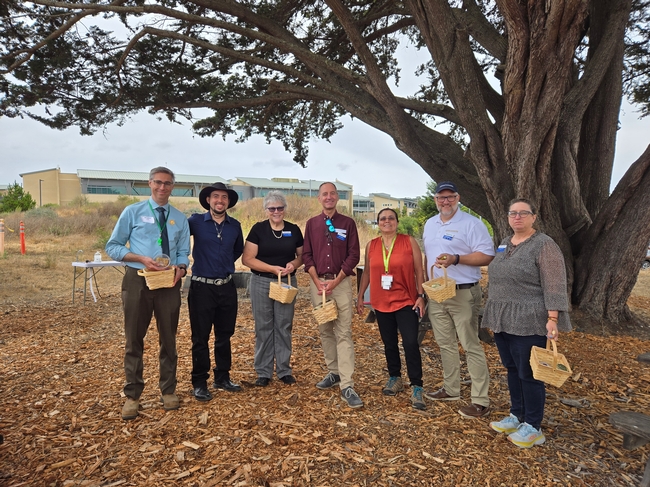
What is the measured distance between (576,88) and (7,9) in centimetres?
896

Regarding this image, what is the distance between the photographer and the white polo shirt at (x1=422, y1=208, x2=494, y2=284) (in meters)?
3.79

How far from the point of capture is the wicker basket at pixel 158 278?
354 centimetres

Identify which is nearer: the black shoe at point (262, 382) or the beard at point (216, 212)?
the beard at point (216, 212)

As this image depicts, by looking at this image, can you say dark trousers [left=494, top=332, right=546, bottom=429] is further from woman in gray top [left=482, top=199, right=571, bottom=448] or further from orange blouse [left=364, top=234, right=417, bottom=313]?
orange blouse [left=364, top=234, right=417, bottom=313]

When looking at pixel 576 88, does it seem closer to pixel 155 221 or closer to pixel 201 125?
pixel 155 221

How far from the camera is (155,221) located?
3.81 meters

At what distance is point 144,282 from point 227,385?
1.30m

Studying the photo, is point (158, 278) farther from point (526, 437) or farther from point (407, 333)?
point (526, 437)

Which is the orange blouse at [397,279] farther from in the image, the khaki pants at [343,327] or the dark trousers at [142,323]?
the dark trousers at [142,323]

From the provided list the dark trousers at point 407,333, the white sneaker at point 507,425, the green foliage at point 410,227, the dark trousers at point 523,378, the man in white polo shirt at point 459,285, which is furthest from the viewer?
the green foliage at point 410,227

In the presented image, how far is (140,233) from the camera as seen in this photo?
3.75m

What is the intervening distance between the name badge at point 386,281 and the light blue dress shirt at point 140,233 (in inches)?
71.4

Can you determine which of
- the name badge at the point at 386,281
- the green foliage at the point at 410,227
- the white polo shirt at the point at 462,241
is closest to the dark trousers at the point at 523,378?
the white polo shirt at the point at 462,241

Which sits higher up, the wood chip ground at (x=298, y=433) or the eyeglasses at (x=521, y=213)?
the eyeglasses at (x=521, y=213)
